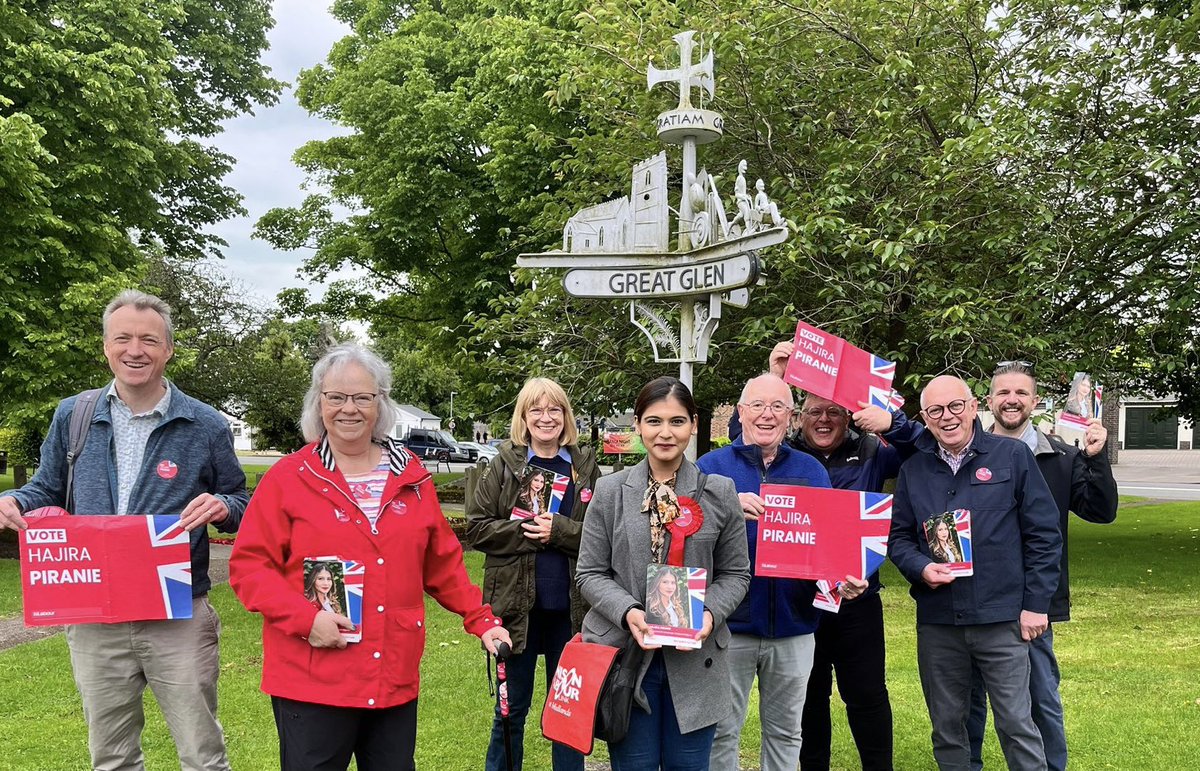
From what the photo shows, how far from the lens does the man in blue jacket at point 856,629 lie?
163 inches

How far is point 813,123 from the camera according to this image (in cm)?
1074

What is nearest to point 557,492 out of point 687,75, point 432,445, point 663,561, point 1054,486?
point 663,561

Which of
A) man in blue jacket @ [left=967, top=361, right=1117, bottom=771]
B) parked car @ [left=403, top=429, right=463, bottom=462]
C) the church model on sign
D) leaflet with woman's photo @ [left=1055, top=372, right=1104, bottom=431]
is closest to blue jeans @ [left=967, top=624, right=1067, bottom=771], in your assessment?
man in blue jacket @ [left=967, top=361, right=1117, bottom=771]

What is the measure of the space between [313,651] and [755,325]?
7644 millimetres

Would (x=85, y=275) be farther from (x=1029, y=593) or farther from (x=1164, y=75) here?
(x=1164, y=75)

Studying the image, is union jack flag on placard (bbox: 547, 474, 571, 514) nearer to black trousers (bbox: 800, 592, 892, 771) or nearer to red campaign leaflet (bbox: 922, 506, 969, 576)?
black trousers (bbox: 800, 592, 892, 771)

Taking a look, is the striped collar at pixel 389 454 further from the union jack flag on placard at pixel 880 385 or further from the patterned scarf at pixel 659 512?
the union jack flag on placard at pixel 880 385

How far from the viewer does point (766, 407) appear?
3.80m

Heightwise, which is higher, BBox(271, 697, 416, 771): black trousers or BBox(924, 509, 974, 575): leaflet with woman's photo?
BBox(924, 509, 974, 575): leaflet with woman's photo

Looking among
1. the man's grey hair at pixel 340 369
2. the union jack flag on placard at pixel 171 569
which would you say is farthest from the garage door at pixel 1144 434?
the union jack flag on placard at pixel 171 569

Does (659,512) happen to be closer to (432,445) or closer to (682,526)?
(682,526)

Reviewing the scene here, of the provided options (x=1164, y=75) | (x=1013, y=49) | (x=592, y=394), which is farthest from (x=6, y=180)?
(x=1164, y=75)

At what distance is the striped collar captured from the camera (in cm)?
291

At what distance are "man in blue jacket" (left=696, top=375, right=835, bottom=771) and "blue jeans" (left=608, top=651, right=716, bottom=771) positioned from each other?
706 millimetres
